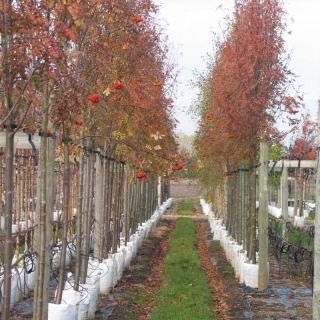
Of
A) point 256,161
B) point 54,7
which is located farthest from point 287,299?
point 54,7

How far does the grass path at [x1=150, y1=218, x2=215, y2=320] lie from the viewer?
9.58m

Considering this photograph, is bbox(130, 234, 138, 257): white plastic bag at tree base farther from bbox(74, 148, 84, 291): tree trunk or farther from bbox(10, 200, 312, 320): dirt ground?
bbox(74, 148, 84, 291): tree trunk

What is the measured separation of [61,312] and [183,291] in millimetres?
4623

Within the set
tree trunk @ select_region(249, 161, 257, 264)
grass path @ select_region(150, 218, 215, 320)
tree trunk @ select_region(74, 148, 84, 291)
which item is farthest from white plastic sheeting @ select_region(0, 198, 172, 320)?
tree trunk @ select_region(249, 161, 257, 264)

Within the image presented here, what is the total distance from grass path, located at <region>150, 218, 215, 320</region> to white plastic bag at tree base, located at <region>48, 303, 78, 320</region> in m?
2.28

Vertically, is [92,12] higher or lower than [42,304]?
higher

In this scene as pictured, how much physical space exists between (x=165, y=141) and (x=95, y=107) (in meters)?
5.16

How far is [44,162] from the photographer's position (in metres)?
5.80

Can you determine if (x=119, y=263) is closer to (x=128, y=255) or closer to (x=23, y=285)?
(x=128, y=255)

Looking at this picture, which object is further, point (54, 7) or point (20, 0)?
point (54, 7)

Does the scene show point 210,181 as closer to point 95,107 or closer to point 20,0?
point 95,107

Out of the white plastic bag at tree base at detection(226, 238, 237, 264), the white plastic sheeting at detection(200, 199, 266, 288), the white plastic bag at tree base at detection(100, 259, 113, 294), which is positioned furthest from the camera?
the white plastic bag at tree base at detection(226, 238, 237, 264)

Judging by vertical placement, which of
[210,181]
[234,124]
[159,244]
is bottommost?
[159,244]

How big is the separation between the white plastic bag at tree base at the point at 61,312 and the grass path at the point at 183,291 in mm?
2277
